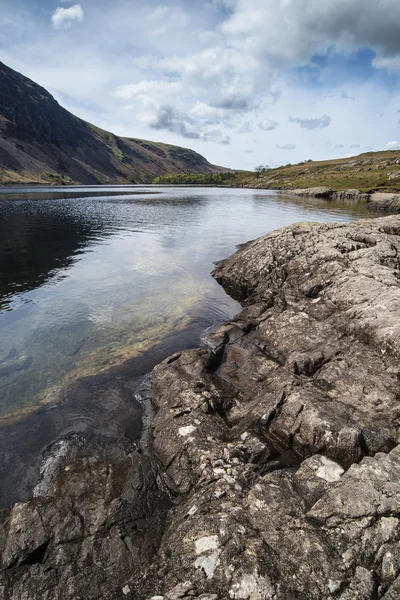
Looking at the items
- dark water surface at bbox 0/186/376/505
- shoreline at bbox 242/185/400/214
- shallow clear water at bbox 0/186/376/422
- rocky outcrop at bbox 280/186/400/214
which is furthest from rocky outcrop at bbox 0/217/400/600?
rocky outcrop at bbox 280/186/400/214

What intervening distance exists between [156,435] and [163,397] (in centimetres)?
223

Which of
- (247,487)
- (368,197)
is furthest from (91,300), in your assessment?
(368,197)

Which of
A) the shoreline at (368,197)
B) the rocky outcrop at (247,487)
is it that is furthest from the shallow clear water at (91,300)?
the shoreline at (368,197)

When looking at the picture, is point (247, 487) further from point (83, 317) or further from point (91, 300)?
point (91, 300)

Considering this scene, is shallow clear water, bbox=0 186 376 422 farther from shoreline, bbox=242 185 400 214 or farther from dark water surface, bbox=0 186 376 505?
shoreline, bbox=242 185 400 214

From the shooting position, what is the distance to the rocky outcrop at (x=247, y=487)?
702 centimetres

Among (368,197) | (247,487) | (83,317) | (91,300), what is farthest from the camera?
(368,197)

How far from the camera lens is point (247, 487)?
957 centimetres

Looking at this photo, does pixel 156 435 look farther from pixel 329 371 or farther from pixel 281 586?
pixel 329 371

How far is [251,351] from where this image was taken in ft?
59.8

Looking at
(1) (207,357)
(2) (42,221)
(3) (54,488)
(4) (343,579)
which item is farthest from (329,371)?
(2) (42,221)

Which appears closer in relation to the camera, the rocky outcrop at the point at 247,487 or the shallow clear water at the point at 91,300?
the rocky outcrop at the point at 247,487

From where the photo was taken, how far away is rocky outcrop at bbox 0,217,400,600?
702cm

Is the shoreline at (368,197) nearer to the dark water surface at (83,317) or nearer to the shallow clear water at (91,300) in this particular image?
the shallow clear water at (91,300)
